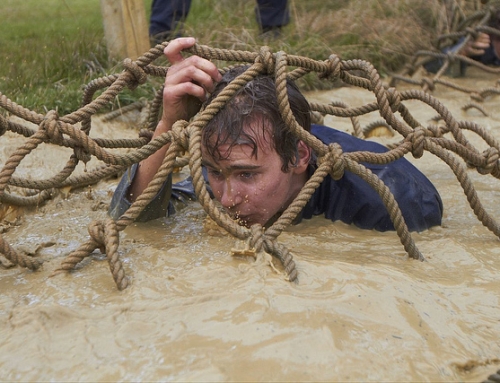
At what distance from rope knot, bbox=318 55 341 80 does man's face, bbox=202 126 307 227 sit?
14.2 inches

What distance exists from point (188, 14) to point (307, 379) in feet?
14.8

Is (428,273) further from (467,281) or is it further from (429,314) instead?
(429,314)

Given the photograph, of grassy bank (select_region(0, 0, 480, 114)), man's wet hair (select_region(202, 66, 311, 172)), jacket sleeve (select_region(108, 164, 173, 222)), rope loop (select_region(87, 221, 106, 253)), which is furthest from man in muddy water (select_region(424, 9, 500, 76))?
rope loop (select_region(87, 221, 106, 253))

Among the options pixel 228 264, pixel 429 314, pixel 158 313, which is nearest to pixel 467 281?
pixel 429 314

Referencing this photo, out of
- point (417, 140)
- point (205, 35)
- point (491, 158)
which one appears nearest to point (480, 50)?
point (205, 35)

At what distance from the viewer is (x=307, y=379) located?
1.52m

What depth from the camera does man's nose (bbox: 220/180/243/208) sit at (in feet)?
7.95

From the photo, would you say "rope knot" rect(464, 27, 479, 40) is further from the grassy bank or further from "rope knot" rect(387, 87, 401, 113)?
"rope knot" rect(387, 87, 401, 113)

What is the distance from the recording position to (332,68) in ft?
8.38

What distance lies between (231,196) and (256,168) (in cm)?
14

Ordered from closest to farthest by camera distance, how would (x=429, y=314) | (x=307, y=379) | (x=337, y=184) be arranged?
(x=307, y=379), (x=429, y=314), (x=337, y=184)

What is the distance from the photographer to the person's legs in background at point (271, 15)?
5801 millimetres

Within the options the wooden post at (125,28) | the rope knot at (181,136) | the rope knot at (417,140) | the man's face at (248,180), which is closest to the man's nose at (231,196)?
the man's face at (248,180)

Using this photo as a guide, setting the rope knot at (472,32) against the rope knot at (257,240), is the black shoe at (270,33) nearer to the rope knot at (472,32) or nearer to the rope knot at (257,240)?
the rope knot at (472,32)
